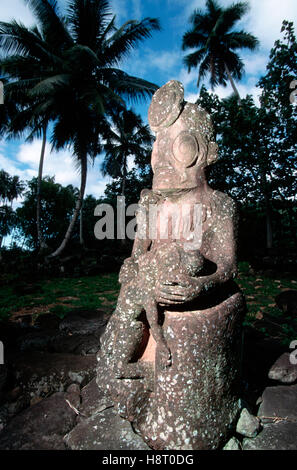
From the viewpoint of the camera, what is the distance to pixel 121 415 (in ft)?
6.28

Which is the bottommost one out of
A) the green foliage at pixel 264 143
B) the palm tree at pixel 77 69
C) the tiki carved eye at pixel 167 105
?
the tiki carved eye at pixel 167 105

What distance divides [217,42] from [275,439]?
2378cm

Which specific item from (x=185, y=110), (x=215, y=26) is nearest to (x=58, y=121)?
(x=215, y=26)

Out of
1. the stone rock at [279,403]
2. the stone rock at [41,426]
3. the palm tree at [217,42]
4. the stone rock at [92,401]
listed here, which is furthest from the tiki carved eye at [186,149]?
the palm tree at [217,42]

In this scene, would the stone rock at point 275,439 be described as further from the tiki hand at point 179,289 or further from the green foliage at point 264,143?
the green foliage at point 264,143

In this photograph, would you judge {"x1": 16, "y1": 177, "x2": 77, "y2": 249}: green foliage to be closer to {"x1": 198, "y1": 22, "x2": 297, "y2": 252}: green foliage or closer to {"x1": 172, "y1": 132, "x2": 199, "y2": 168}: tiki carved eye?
{"x1": 198, "y1": 22, "x2": 297, "y2": 252}: green foliage

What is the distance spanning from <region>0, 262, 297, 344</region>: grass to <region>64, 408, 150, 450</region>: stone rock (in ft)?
9.82

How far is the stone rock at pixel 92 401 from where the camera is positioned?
2211mm

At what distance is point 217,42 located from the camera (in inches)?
794

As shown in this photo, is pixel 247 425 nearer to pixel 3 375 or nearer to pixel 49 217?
pixel 3 375

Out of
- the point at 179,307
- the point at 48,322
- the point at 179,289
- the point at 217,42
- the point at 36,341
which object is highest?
the point at 217,42

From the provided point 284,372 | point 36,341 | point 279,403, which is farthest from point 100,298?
point 279,403

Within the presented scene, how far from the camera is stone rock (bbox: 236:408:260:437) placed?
1902 millimetres

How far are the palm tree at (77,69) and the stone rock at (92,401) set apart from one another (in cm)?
1197
